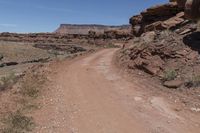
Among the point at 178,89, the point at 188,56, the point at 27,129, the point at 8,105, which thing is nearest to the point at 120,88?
the point at 178,89

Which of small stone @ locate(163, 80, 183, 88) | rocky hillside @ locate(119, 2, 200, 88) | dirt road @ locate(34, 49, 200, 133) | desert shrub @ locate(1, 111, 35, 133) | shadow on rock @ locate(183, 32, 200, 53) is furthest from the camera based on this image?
shadow on rock @ locate(183, 32, 200, 53)

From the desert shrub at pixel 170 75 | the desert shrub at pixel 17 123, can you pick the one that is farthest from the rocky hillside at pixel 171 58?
the desert shrub at pixel 17 123

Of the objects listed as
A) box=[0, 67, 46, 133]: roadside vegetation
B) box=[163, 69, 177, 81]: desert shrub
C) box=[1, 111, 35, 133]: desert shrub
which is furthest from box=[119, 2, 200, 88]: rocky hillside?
box=[1, 111, 35, 133]: desert shrub

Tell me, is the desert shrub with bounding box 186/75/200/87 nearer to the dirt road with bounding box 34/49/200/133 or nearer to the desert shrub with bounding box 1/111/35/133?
the dirt road with bounding box 34/49/200/133

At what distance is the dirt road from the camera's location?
923 cm

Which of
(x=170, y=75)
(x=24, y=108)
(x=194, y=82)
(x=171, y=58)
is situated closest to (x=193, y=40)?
(x=171, y=58)

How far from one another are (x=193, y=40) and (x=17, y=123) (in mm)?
10852

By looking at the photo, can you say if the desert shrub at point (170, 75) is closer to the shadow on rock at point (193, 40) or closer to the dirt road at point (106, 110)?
the dirt road at point (106, 110)

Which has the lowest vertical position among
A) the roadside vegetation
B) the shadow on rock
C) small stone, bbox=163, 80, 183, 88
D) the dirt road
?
the roadside vegetation

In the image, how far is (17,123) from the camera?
958 cm

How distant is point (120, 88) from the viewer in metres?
14.4

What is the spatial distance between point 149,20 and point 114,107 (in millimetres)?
32503

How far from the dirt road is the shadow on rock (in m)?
3.28

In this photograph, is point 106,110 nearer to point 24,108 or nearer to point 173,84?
point 24,108
